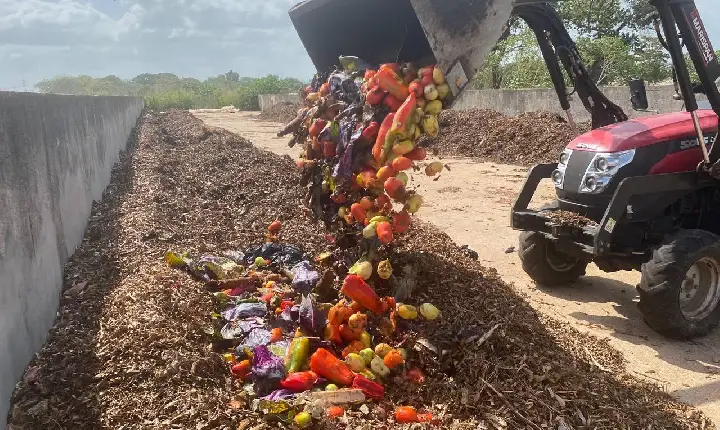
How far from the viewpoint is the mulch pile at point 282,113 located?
36094mm

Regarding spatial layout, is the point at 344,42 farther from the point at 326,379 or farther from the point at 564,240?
the point at 326,379

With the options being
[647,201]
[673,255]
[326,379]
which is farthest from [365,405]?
[647,201]

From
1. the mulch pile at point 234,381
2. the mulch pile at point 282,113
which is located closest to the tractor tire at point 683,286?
the mulch pile at point 234,381

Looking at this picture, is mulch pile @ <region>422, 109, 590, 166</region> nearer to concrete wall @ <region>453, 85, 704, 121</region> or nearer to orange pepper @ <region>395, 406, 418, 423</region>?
concrete wall @ <region>453, 85, 704, 121</region>

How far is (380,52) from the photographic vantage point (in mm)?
6184

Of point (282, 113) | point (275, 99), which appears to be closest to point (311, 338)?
point (282, 113)

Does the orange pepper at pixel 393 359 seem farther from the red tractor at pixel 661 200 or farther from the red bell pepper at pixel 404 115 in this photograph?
the red tractor at pixel 661 200

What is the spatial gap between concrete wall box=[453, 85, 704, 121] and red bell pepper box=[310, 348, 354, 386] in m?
11.7

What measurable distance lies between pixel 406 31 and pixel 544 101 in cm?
1361

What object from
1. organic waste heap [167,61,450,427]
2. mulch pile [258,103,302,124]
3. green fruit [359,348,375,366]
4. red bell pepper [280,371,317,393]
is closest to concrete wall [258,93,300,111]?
mulch pile [258,103,302,124]

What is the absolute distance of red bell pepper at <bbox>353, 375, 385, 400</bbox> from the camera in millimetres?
3920

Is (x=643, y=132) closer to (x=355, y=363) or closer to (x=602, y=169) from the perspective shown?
(x=602, y=169)

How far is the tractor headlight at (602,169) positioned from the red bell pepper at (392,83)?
6.75 feet

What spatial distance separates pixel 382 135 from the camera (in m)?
4.91
